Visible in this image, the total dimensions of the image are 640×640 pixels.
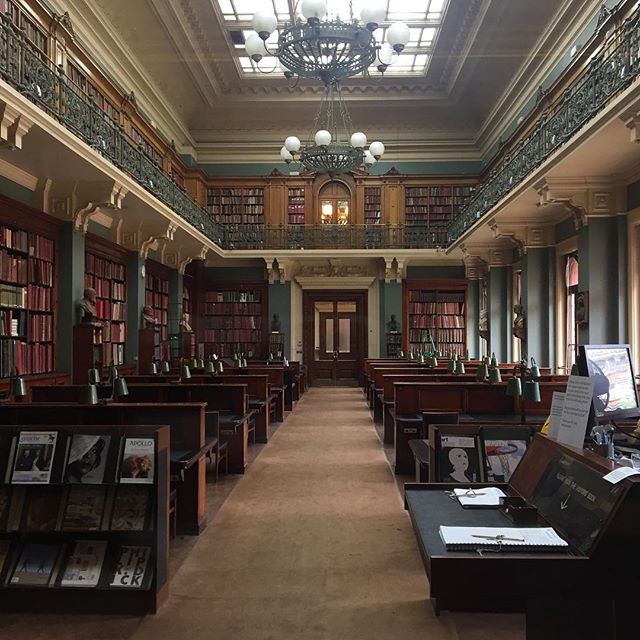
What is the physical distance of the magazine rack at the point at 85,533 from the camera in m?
2.89

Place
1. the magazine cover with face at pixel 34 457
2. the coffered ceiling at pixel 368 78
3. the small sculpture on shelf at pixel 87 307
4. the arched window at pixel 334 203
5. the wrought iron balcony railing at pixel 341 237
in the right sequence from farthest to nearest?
the arched window at pixel 334 203 → the wrought iron balcony railing at pixel 341 237 → the coffered ceiling at pixel 368 78 → the small sculpture on shelf at pixel 87 307 → the magazine cover with face at pixel 34 457

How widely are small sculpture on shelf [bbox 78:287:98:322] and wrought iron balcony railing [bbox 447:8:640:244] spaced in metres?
6.17

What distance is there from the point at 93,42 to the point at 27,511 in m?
9.21

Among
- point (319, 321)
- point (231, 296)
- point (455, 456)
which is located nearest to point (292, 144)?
point (231, 296)

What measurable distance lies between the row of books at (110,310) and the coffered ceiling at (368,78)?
13.6 feet

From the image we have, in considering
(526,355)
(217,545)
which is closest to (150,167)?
(526,355)

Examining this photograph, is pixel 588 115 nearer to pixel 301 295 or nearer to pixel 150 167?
pixel 150 167

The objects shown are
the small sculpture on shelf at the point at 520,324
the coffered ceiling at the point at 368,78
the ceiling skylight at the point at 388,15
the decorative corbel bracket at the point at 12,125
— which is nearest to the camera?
the decorative corbel bracket at the point at 12,125

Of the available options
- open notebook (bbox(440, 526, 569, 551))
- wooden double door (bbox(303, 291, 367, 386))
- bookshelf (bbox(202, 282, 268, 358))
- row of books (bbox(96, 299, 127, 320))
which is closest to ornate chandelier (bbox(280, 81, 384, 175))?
row of books (bbox(96, 299, 127, 320))

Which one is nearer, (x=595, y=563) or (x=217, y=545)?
(x=595, y=563)

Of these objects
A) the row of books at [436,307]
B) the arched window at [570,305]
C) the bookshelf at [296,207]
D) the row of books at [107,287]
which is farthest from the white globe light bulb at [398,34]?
the row of books at [436,307]

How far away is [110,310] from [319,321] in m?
7.38

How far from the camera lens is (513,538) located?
5.78 feet

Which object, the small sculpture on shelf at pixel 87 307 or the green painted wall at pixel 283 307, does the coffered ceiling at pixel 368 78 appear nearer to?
the green painted wall at pixel 283 307
